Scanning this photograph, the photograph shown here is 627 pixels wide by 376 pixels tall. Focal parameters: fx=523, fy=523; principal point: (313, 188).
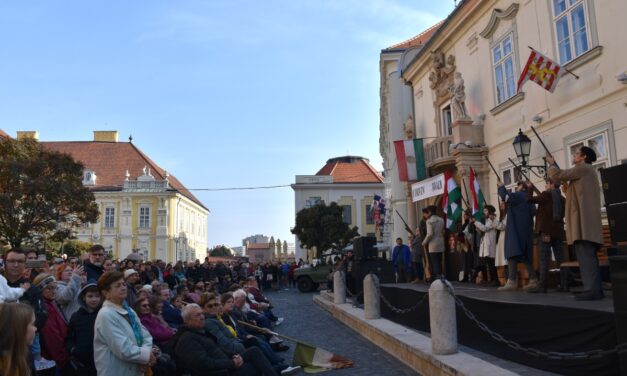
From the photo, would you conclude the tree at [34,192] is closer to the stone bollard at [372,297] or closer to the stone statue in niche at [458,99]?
the stone statue in niche at [458,99]

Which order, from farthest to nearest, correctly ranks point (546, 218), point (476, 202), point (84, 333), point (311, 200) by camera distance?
point (311, 200), point (476, 202), point (546, 218), point (84, 333)

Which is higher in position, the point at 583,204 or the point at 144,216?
the point at 144,216

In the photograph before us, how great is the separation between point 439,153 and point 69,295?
45.4 feet

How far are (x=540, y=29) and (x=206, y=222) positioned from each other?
257 ft

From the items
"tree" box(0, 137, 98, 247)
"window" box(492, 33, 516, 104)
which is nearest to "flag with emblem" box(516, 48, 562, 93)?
"window" box(492, 33, 516, 104)

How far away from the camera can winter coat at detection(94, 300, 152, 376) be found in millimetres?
4471

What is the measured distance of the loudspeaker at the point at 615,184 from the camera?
471cm

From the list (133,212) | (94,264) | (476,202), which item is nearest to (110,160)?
(133,212)

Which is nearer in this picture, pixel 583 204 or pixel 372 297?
pixel 583 204

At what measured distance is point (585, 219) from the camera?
6660mm

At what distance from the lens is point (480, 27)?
16906 mm

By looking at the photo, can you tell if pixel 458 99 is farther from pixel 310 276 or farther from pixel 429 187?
pixel 310 276

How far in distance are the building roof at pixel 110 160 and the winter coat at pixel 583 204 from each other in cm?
6144

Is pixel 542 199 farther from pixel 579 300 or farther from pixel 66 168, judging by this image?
pixel 66 168
